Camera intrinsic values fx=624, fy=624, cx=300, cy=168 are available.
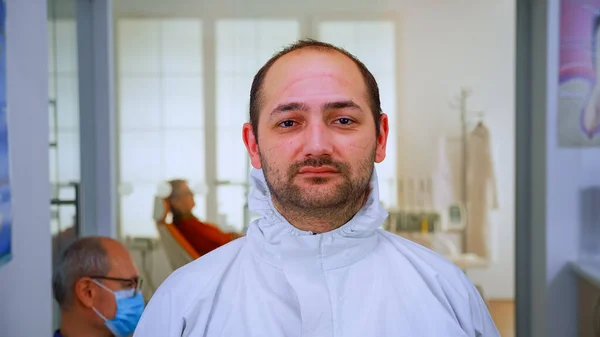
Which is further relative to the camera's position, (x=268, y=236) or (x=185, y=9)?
(x=185, y=9)

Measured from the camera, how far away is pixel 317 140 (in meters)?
0.95

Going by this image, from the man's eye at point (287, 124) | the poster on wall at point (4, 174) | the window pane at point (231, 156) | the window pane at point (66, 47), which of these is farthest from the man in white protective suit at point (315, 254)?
the window pane at point (66, 47)

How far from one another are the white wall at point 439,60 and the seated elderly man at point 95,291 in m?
1.38

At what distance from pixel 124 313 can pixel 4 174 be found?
0.50 m

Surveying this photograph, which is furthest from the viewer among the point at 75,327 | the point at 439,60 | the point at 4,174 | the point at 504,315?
the point at 504,315

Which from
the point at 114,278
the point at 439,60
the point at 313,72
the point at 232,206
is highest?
the point at 439,60

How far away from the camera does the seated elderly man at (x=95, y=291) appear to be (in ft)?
5.41

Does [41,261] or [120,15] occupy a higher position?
[120,15]

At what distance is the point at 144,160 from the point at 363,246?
1.89 metres

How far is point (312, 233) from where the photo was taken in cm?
104

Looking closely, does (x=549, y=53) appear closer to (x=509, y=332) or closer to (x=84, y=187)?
(x=509, y=332)

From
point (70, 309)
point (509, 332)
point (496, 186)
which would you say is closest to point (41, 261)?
point (70, 309)

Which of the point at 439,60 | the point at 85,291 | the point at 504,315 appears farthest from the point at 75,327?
the point at 504,315

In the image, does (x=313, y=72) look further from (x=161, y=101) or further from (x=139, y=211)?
(x=139, y=211)
